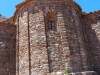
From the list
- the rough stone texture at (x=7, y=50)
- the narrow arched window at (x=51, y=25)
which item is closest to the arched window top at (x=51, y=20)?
the narrow arched window at (x=51, y=25)

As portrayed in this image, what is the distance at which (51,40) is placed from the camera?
926 centimetres

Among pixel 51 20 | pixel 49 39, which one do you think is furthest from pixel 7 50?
pixel 51 20

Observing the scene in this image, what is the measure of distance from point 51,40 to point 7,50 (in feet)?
10.7

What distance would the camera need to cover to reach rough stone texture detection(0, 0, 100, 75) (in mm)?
8844

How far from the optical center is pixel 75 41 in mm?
9484

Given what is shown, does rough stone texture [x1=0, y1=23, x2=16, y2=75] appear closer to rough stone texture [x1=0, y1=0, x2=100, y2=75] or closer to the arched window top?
rough stone texture [x1=0, y1=0, x2=100, y2=75]

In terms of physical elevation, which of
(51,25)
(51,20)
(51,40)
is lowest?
(51,40)

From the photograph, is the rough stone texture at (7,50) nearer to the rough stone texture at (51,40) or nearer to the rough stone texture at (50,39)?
the rough stone texture at (51,40)

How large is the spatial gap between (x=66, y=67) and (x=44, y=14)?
3.39m

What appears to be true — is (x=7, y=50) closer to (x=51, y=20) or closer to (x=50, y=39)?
(x=50, y=39)

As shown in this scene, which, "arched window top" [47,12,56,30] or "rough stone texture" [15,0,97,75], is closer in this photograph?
"rough stone texture" [15,0,97,75]

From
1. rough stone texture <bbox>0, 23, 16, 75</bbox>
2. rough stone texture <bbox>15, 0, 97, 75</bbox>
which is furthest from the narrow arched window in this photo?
rough stone texture <bbox>0, 23, 16, 75</bbox>

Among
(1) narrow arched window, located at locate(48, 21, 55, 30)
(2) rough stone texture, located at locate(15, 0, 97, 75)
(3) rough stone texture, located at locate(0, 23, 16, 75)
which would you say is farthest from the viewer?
(3) rough stone texture, located at locate(0, 23, 16, 75)

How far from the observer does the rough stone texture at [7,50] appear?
10.3 m
